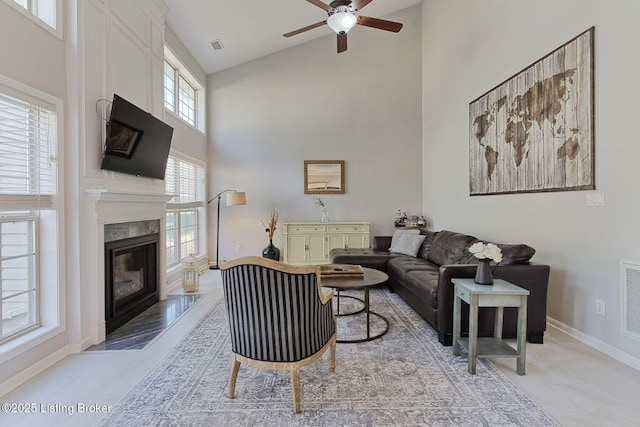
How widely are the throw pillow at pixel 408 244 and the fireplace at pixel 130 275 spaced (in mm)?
3584

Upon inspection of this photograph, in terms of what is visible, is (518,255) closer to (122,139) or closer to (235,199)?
(122,139)

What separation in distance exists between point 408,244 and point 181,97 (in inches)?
184

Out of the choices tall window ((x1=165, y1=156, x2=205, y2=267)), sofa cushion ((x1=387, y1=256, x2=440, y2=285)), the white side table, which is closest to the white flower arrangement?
the white side table

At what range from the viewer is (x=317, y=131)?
6.29 m

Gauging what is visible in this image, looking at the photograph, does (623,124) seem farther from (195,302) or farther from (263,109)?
(263,109)

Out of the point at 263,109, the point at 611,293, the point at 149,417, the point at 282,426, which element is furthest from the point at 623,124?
the point at 263,109

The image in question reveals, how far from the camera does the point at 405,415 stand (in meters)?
1.78

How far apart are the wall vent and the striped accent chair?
2409 mm

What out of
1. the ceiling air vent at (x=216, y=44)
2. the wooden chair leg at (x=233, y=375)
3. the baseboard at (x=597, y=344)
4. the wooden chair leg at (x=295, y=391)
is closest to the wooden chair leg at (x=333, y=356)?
the wooden chair leg at (x=295, y=391)

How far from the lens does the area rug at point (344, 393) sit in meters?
1.75

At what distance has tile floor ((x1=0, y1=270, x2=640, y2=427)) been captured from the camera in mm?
1768

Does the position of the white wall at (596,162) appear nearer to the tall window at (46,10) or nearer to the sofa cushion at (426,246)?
the sofa cushion at (426,246)

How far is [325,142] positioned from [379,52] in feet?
6.99

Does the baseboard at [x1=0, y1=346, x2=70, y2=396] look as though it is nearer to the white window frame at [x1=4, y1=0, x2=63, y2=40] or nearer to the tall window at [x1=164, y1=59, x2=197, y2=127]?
the white window frame at [x1=4, y1=0, x2=63, y2=40]
